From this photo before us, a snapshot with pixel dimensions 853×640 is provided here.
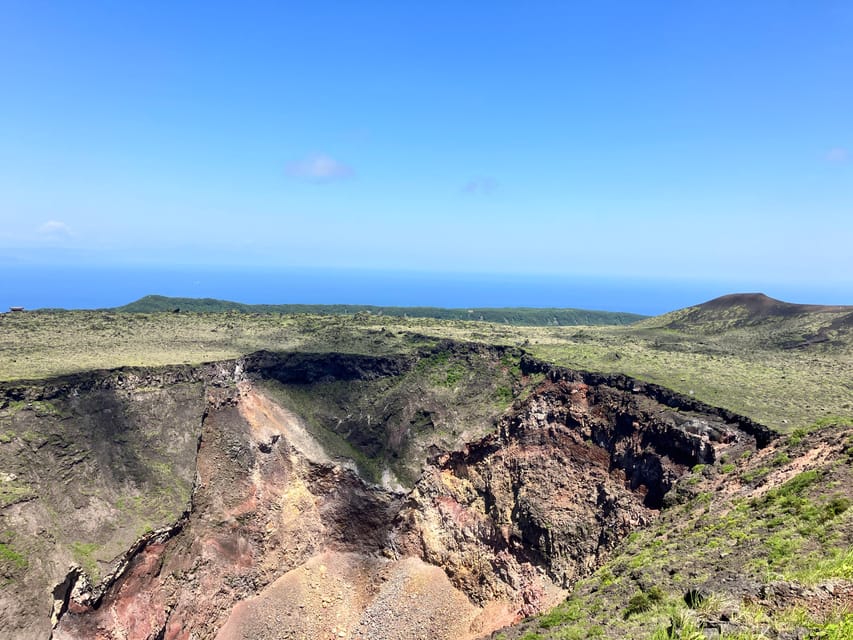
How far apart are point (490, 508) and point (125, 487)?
96.1ft

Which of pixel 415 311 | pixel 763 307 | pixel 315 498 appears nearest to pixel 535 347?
pixel 315 498

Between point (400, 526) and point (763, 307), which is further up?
point (763, 307)

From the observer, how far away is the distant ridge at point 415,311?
12462cm

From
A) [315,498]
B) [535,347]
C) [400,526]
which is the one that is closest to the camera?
[400,526]

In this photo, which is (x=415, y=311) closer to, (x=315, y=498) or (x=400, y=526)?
(x=315, y=498)

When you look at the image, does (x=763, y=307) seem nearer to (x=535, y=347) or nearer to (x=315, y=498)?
(x=535, y=347)

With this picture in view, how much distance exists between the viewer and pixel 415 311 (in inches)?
5915

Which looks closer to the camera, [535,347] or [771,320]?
[535,347]

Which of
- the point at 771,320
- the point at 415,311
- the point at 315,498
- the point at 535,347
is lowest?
the point at 315,498

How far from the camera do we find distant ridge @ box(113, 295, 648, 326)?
124625 millimetres

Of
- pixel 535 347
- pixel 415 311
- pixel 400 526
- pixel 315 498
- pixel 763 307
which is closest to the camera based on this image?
pixel 400 526

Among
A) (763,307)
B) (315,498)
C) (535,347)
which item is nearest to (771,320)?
(763,307)

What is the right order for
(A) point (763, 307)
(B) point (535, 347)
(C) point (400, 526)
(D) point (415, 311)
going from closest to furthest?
(C) point (400, 526) → (B) point (535, 347) → (A) point (763, 307) → (D) point (415, 311)

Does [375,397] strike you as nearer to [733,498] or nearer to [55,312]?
[733,498]
